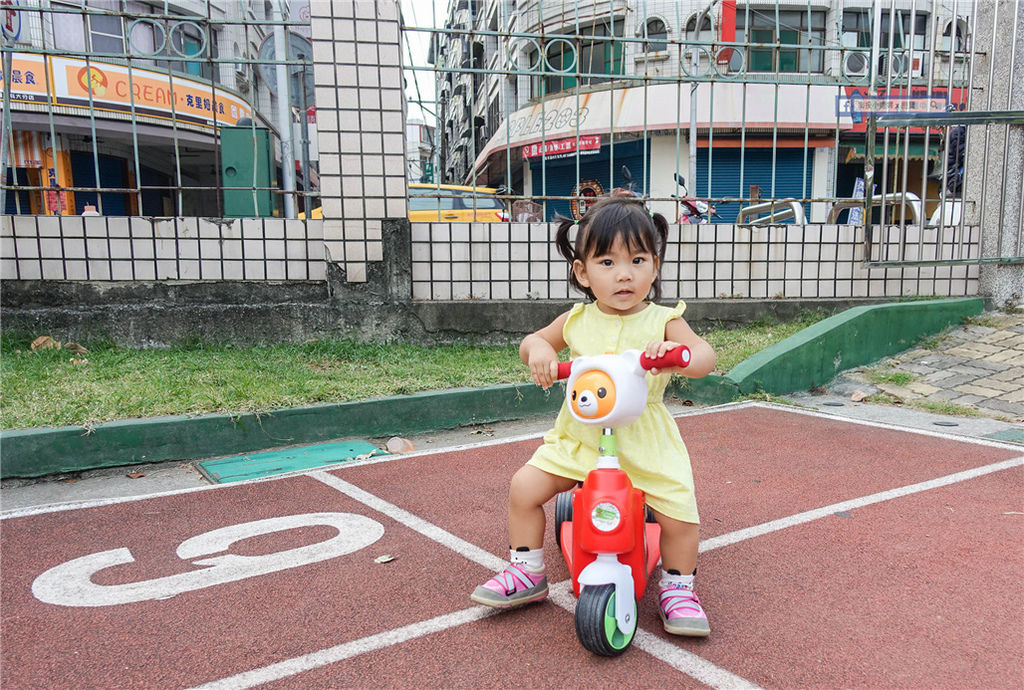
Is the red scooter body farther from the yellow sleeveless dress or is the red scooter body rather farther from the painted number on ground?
the painted number on ground

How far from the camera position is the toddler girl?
222cm

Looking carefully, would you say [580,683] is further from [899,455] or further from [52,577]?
[899,455]

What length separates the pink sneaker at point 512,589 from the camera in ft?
7.33

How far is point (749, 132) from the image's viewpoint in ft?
57.1

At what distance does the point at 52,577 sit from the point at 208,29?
4.91 meters

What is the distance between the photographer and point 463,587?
2480 mm

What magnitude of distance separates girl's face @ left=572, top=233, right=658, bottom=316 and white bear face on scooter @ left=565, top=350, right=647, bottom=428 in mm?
264

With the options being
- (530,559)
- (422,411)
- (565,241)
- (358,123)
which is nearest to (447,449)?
(422,411)

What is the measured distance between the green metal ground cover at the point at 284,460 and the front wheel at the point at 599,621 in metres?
2.31

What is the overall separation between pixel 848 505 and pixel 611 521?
5.71 ft

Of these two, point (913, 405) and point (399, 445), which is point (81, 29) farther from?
point (913, 405)

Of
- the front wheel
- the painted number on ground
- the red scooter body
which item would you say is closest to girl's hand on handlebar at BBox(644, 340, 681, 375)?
the red scooter body

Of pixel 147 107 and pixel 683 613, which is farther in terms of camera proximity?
pixel 147 107

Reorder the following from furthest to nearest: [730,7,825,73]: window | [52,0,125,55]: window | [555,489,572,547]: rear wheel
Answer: [730,7,825,73]: window < [52,0,125,55]: window < [555,489,572,547]: rear wheel
